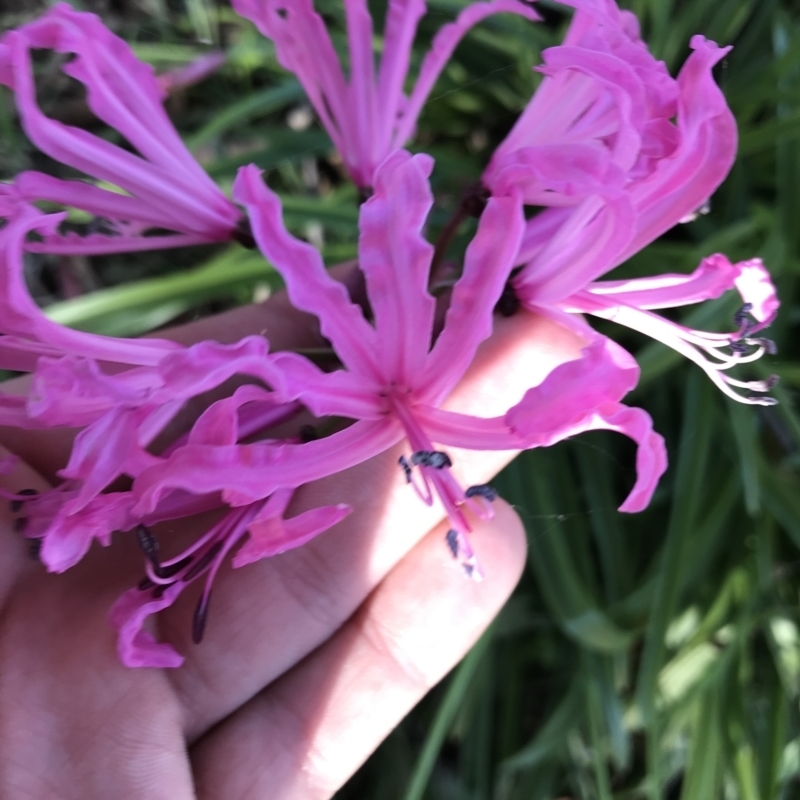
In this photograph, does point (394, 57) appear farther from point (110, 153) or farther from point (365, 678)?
point (365, 678)

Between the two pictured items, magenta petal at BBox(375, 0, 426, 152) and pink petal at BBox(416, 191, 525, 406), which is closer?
pink petal at BBox(416, 191, 525, 406)

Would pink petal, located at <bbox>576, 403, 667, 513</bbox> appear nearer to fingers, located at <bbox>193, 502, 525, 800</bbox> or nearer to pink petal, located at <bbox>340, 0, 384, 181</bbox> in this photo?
fingers, located at <bbox>193, 502, 525, 800</bbox>

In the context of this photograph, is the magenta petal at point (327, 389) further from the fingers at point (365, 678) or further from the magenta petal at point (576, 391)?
the fingers at point (365, 678)

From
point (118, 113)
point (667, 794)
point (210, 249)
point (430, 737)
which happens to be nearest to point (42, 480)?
point (118, 113)

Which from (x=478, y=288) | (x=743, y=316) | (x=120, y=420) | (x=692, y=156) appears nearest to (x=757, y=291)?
(x=743, y=316)

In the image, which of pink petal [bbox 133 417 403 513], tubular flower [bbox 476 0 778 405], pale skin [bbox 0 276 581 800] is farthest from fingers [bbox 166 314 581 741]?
pink petal [bbox 133 417 403 513]

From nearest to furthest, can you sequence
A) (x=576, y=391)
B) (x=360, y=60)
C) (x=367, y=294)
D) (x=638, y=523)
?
(x=576, y=391)
(x=367, y=294)
(x=360, y=60)
(x=638, y=523)

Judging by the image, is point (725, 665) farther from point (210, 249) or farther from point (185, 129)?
point (185, 129)
